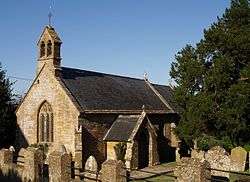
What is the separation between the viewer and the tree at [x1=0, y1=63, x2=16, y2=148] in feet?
120

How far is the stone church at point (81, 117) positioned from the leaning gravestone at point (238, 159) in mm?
8292

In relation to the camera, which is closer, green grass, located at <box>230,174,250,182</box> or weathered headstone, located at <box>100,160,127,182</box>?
weathered headstone, located at <box>100,160,127,182</box>

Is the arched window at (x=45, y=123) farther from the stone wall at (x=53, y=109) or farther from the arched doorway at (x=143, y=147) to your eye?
the arched doorway at (x=143, y=147)

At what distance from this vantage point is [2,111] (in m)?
36.2

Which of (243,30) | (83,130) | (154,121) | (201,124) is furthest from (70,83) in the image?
(243,30)

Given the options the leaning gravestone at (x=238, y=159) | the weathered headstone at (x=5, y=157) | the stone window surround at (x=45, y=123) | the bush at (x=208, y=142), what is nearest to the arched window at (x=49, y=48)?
the stone window surround at (x=45, y=123)

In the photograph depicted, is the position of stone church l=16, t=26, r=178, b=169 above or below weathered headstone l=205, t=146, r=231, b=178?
above

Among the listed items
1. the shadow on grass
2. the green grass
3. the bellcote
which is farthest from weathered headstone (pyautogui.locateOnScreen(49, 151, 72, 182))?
the bellcote

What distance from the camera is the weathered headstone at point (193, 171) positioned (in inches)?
570

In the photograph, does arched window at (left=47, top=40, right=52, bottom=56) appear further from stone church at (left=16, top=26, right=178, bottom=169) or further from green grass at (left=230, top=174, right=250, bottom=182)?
green grass at (left=230, top=174, right=250, bottom=182)

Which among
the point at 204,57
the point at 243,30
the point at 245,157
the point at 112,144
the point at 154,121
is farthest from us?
the point at 154,121

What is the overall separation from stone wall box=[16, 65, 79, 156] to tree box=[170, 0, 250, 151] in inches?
354

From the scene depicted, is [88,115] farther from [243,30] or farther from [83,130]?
[243,30]

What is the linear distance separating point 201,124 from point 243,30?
7.71 m
